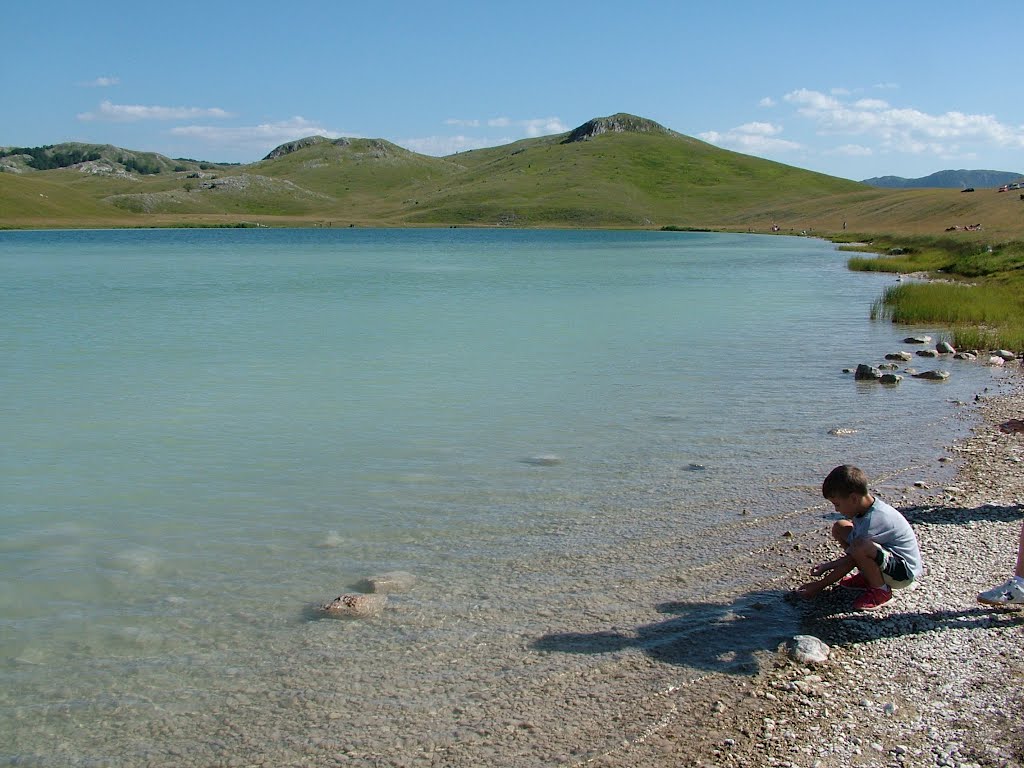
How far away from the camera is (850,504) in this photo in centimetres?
710

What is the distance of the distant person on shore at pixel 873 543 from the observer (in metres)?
7.02

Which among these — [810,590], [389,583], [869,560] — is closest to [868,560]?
[869,560]

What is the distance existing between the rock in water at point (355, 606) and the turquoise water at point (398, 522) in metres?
0.19

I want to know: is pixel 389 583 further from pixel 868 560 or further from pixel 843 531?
pixel 868 560

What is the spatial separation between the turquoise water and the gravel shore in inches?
14.4

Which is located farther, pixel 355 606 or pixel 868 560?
pixel 355 606

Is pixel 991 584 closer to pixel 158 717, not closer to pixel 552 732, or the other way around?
pixel 552 732

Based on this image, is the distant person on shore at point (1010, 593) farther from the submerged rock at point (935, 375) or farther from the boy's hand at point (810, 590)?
the submerged rock at point (935, 375)

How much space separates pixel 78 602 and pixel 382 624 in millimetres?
2802

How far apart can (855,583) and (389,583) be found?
396 cm

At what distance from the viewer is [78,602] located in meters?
7.89

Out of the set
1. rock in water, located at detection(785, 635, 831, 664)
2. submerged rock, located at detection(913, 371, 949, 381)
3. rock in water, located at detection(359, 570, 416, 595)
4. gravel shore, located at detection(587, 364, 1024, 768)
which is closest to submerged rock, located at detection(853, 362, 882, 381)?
submerged rock, located at detection(913, 371, 949, 381)

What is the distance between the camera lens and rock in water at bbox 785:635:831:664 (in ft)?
21.0

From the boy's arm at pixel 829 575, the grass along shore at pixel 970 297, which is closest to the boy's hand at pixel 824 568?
the boy's arm at pixel 829 575
